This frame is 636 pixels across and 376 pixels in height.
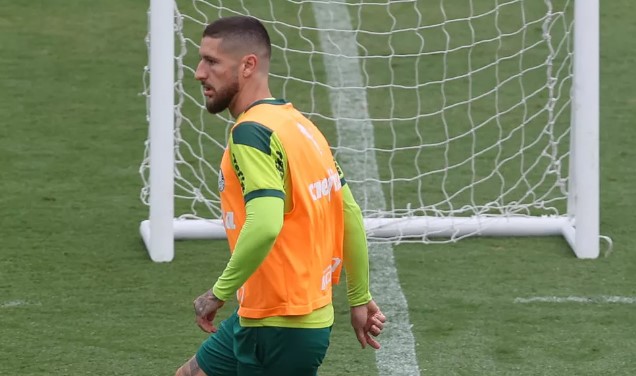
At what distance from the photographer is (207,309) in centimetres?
370

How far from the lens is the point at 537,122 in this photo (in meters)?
8.41

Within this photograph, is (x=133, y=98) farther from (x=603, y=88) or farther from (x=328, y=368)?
(x=328, y=368)

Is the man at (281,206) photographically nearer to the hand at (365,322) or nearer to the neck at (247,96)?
the neck at (247,96)

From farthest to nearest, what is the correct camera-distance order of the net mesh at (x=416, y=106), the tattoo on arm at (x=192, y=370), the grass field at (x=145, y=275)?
the net mesh at (x=416, y=106), the grass field at (x=145, y=275), the tattoo on arm at (x=192, y=370)

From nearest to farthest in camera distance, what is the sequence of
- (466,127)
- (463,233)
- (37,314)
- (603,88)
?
1. (37,314)
2. (463,233)
3. (466,127)
4. (603,88)

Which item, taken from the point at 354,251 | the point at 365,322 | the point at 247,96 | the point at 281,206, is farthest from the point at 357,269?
the point at 247,96

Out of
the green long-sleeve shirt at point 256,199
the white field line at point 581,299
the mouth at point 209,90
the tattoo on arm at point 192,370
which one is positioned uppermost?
the mouth at point 209,90

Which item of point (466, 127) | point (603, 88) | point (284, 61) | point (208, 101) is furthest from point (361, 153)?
point (208, 101)

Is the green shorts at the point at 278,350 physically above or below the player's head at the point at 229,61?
below

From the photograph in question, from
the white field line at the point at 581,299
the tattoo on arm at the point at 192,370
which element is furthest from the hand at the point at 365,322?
the white field line at the point at 581,299

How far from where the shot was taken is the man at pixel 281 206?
3693mm

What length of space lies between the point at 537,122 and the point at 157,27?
9.82 ft

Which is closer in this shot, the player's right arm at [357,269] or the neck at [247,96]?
the neck at [247,96]

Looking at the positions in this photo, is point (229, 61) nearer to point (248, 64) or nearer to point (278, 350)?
point (248, 64)
